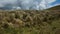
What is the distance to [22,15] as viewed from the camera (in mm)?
15977

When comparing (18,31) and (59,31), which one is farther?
(59,31)

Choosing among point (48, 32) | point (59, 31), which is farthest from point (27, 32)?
point (59, 31)

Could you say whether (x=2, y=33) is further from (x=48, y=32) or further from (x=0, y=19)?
(x=0, y=19)

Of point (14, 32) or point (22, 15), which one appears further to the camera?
point (22, 15)

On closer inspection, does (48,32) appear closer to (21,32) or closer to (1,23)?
(21,32)

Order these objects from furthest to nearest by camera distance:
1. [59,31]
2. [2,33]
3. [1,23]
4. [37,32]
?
1. [1,23]
2. [59,31]
3. [37,32]
4. [2,33]

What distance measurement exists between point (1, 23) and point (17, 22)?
142 centimetres

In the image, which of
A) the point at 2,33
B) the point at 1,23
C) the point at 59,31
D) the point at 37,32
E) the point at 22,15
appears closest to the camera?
the point at 2,33

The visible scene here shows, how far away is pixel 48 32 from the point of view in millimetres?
10734

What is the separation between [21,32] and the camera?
985cm

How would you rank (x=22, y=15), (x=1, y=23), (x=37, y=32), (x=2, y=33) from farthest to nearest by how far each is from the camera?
(x=22, y=15) < (x=1, y=23) < (x=37, y=32) < (x=2, y=33)

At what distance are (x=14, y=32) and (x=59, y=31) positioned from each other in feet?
9.76

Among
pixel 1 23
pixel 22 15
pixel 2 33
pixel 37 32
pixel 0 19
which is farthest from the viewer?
pixel 22 15

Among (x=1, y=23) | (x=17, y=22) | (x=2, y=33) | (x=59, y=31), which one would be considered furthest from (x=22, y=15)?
(x=2, y=33)
